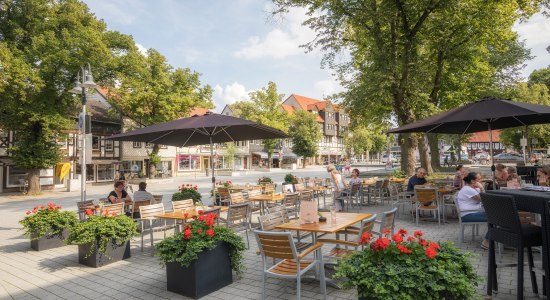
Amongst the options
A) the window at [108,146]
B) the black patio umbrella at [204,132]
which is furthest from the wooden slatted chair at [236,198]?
the window at [108,146]

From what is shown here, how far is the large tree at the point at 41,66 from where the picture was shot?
21.0 m

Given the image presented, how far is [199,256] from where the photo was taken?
4.88 meters

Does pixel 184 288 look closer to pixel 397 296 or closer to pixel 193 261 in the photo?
pixel 193 261

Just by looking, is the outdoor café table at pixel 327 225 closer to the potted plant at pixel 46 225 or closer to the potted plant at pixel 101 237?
the potted plant at pixel 101 237

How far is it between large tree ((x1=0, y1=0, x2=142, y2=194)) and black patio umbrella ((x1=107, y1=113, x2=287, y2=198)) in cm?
1519

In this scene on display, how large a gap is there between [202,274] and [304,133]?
52768mm

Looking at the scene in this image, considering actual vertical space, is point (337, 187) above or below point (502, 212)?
below

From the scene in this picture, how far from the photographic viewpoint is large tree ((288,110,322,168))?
57281 mm

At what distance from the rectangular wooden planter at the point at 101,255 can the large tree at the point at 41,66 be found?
59.3 ft

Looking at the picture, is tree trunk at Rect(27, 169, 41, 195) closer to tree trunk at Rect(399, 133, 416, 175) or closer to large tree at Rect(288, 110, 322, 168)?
tree trunk at Rect(399, 133, 416, 175)

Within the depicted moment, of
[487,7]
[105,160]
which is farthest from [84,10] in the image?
[487,7]

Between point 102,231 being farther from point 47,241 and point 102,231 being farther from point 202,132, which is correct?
point 202,132

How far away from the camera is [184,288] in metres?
4.97

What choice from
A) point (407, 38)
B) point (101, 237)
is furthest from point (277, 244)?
point (407, 38)
